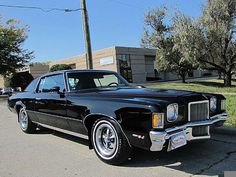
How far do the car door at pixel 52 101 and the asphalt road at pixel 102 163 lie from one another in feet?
1.67

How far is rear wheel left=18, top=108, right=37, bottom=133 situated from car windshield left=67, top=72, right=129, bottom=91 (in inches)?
81.6

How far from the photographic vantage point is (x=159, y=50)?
32.8 m

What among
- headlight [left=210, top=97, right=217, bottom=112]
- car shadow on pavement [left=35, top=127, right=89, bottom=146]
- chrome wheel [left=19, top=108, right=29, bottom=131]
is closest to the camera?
headlight [left=210, top=97, right=217, bottom=112]

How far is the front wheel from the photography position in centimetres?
455

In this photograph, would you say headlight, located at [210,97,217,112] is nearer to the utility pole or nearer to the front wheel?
the front wheel

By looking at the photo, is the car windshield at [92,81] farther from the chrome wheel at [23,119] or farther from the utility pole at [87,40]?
the utility pole at [87,40]

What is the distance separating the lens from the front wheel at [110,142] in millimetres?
4547

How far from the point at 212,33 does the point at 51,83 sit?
57.3 feet

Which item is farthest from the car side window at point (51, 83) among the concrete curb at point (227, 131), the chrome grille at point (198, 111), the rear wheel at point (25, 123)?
the concrete curb at point (227, 131)

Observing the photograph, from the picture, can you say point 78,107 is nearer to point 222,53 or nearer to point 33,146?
point 33,146

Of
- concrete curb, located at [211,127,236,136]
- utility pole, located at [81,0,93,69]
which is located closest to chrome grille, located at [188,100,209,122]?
concrete curb, located at [211,127,236,136]

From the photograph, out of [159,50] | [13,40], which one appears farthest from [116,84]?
[13,40]

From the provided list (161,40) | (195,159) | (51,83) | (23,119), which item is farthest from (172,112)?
(161,40)

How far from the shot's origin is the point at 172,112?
4.31m
